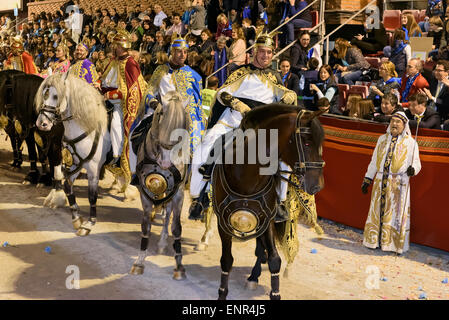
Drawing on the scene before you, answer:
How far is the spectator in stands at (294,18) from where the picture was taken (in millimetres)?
13047

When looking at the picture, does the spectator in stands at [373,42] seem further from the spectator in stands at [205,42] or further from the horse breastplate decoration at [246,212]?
the horse breastplate decoration at [246,212]

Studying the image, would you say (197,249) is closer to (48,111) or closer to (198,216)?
(198,216)

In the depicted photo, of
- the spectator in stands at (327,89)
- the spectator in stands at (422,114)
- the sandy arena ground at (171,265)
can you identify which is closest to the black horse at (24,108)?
the sandy arena ground at (171,265)

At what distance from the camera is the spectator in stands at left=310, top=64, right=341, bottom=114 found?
9.82 meters

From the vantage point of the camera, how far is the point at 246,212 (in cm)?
513

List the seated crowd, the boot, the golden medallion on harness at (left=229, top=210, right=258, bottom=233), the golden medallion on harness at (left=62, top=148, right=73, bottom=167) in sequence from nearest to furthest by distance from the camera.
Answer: the golden medallion on harness at (left=229, top=210, right=258, bottom=233)
the boot
the golden medallion on harness at (left=62, top=148, right=73, bottom=167)
the seated crowd

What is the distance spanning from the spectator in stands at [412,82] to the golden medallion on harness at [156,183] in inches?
195

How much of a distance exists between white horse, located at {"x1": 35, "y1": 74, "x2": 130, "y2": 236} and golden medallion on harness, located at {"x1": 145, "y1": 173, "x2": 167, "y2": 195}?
2.10 meters

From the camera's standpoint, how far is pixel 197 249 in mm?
7418

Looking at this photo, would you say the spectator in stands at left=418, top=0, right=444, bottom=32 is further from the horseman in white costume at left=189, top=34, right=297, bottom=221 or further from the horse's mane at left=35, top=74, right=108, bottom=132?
the horse's mane at left=35, top=74, right=108, bottom=132

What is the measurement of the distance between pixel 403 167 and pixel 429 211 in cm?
76

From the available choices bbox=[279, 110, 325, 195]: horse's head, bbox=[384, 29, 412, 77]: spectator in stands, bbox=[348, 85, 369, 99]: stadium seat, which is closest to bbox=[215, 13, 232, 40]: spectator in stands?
bbox=[348, 85, 369, 99]: stadium seat

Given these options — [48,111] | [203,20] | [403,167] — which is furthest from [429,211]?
[203,20]

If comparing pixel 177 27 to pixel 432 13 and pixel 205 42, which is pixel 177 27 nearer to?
pixel 205 42
